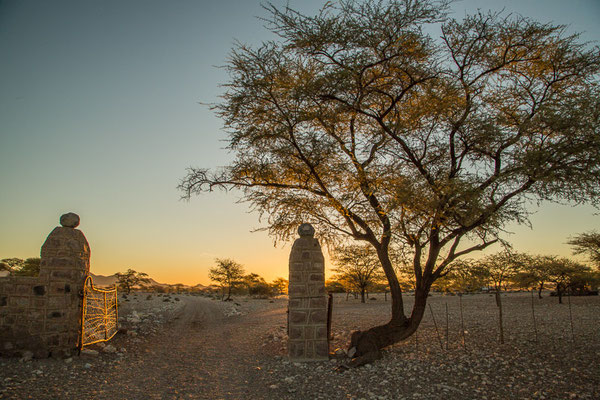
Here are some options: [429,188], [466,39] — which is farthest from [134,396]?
[466,39]

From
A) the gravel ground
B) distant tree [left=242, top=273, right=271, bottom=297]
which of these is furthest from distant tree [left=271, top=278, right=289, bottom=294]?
the gravel ground

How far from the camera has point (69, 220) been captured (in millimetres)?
8547

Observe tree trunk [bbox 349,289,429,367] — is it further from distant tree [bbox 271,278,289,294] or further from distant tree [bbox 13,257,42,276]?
distant tree [bbox 271,278,289,294]

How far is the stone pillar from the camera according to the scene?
8648 mm

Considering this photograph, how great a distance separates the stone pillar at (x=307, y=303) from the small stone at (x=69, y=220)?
218 inches

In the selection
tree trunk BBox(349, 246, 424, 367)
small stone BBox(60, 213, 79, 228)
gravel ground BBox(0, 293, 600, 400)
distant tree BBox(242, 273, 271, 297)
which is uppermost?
small stone BBox(60, 213, 79, 228)

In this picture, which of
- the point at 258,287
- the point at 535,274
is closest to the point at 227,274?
the point at 258,287

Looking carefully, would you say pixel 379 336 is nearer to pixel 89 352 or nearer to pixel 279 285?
pixel 89 352

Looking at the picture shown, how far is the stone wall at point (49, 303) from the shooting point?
7.75 m

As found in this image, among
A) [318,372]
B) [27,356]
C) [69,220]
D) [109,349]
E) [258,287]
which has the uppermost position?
[69,220]

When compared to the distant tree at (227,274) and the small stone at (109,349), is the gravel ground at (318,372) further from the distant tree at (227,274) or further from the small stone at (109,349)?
the distant tree at (227,274)

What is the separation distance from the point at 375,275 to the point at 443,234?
24.6 meters

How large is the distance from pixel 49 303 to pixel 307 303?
615cm

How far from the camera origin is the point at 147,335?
11391 mm
